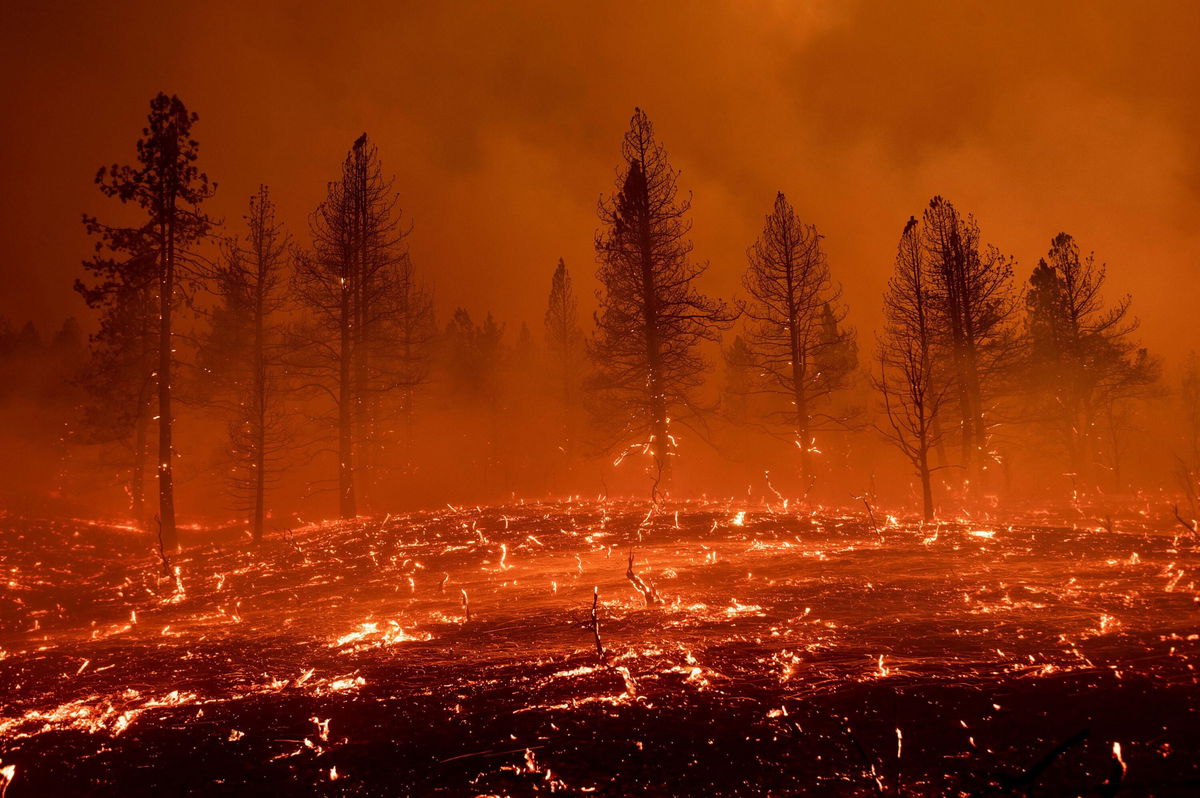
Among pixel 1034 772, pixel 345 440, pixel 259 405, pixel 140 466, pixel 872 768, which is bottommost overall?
pixel 872 768

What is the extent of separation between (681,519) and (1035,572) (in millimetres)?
7174

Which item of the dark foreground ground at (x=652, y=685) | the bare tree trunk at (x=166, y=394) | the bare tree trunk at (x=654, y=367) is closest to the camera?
the dark foreground ground at (x=652, y=685)

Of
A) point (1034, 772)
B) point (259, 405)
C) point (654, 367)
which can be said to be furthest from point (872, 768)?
point (259, 405)

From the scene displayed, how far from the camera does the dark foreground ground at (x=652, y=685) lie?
2.98 m

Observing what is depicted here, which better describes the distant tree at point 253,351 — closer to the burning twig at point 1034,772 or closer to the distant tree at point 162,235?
the distant tree at point 162,235

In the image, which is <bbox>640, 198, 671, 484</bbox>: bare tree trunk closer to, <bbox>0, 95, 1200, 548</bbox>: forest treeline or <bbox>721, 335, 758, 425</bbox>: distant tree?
<bbox>0, 95, 1200, 548</bbox>: forest treeline

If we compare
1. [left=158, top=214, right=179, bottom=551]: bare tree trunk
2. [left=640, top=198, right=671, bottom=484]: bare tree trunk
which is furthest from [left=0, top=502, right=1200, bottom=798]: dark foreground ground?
[left=640, top=198, right=671, bottom=484]: bare tree trunk

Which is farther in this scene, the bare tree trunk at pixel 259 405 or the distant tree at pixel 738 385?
the distant tree at pixel 738 385

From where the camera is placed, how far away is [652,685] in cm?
395

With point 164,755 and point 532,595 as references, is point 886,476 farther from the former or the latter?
point 164,755

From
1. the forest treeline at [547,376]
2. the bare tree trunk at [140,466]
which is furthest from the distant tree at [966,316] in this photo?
the bare tree trunk at [140,466]

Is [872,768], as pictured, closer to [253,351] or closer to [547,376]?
A: [253,351]

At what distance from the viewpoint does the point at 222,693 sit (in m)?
4.32

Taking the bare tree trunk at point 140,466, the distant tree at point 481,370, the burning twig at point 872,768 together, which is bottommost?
the burning twig at point 872,768
